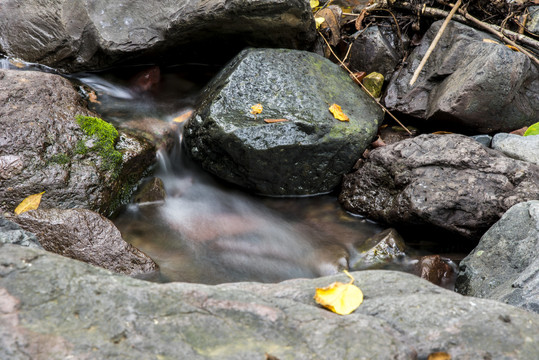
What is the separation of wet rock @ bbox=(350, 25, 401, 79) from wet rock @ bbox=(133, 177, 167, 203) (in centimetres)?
318

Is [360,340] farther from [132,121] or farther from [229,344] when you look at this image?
[132,121]

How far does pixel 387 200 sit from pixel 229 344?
315 cm

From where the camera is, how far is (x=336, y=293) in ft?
6.94

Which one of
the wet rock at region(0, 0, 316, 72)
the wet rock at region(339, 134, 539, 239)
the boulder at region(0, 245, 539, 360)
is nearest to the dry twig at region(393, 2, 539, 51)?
the wet rock at region(0, 0, 316, 72)

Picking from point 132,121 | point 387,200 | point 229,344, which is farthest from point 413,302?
point 132,121

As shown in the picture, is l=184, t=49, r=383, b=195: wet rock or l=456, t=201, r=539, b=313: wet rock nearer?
l=456, t=201, r=539, b=313: wet rock

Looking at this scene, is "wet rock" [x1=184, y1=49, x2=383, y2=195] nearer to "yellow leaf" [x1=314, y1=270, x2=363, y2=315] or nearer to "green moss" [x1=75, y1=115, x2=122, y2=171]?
"green moss" [x1=75, y1=115, x2=122, y2=171]

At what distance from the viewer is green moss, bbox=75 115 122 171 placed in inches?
170

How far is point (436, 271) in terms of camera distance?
12.8ft

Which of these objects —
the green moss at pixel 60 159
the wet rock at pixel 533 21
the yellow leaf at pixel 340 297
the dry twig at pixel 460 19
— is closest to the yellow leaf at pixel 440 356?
the yellow leaf at pixel 340 297

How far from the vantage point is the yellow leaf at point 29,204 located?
3.80 meters

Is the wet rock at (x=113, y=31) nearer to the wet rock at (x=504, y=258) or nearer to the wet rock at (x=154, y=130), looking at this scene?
the wet rock at (x=154, y=130)

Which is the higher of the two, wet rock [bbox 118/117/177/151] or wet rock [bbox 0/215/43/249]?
wet rock [bbox 0/215/43/249]

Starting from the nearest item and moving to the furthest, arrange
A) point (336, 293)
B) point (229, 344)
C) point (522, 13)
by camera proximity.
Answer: point (229, 344)
point (336, 293)
point (522, 13)
